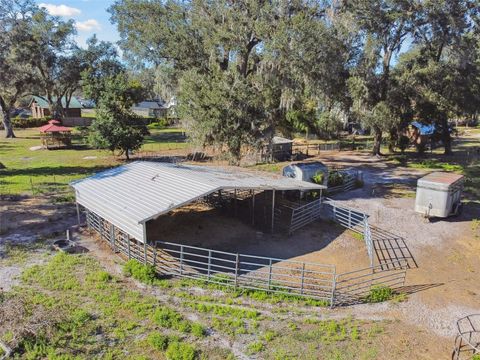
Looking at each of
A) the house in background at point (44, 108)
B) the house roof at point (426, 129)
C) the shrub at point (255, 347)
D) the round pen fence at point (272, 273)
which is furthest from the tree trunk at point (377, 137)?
the house in background at point (44, 108)

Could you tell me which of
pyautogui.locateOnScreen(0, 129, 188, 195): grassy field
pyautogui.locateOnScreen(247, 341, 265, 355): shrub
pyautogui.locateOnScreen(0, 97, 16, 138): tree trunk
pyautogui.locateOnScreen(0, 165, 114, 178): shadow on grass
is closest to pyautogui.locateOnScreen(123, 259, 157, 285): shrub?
pyautogui.locateOnScreen(247, 341, 265, 355): shrub

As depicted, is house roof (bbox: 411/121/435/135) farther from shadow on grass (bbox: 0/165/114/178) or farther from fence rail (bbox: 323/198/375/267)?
shadow on grass (bbox: 0/165/114/178)

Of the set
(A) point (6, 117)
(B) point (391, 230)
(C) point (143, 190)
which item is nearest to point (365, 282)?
(B) point (391, 230)

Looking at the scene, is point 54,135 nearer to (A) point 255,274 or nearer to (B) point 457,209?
(A) point 255,274

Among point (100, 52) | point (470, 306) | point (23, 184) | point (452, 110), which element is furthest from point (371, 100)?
point (100, 52)

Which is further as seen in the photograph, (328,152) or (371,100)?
(328,152)

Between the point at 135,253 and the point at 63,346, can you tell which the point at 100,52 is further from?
the point at 63,346

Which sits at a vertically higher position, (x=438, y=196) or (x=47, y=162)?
(x=438, y=196)
